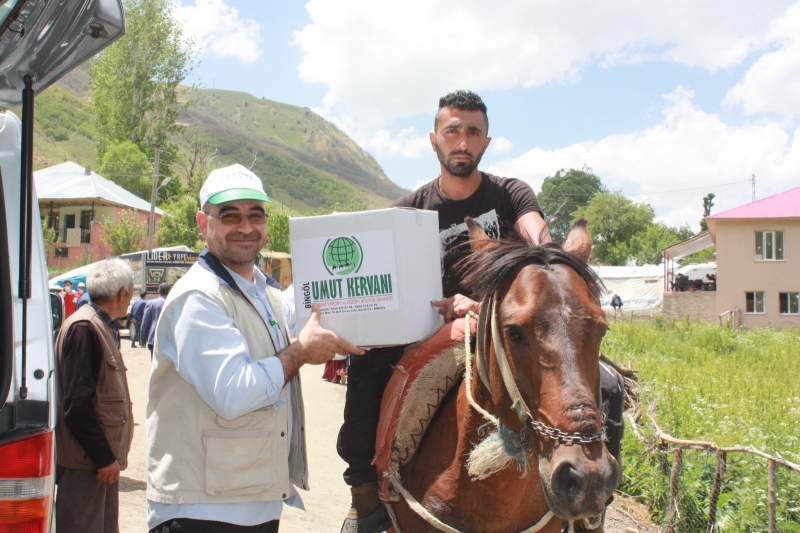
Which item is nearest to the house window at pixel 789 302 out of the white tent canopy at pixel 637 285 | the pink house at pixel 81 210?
the white tent canopy at pixel 637 285

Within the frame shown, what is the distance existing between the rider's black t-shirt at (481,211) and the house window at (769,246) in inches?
1414

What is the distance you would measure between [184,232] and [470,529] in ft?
142

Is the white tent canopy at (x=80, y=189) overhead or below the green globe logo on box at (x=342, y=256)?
overhead

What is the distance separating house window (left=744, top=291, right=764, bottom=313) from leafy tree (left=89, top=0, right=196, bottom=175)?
42.0 m

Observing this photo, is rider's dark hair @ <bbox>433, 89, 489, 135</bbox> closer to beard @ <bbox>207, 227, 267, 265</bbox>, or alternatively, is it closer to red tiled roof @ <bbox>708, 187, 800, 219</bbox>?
beard @ <bbox>207, 227, 267, 265</bbox>

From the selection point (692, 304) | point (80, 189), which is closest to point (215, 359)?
point (692, 304)

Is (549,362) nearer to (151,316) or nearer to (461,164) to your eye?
(461,164)

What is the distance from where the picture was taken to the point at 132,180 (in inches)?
2137

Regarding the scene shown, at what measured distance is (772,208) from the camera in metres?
34.2

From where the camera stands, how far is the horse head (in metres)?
2.08

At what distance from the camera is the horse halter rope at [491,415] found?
7.01 feet

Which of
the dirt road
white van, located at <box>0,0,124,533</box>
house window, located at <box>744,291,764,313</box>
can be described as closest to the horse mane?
white van, located at <box>0,0,124,533</box>

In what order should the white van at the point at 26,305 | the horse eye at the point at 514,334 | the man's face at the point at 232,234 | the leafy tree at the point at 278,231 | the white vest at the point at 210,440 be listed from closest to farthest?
the white van at the point at 26,305 → the horse eye at the point at 514,334 → the white vest at the point at 210,440 → the man's face at the point at 232,234 → the leafy tree at the point at 278,231

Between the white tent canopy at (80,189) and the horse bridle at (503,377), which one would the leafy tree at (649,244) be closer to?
the white tent canopy at (80,189)
